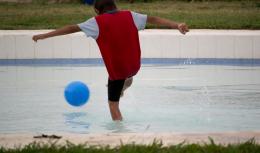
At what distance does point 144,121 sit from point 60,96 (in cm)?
216

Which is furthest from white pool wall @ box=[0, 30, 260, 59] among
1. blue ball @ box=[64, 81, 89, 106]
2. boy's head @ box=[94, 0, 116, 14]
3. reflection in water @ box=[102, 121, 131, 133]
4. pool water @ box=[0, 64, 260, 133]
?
boy's head @ box=[94, 0, 116, 14]

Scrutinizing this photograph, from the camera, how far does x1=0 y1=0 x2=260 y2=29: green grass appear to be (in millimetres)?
15867

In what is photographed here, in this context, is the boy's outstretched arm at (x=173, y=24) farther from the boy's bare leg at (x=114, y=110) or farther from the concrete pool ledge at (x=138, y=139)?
the concrete pool ledge at (x=138, y=139)

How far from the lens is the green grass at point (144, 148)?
4.68 metres

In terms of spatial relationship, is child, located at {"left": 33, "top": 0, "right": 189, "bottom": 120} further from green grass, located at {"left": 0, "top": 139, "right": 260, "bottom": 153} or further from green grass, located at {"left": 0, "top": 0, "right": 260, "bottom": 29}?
green grass, located at {"left": 0, "top": 0, "right": 260, "bottom": 29}

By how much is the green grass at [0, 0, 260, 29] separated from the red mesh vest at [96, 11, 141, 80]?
871 centimetres

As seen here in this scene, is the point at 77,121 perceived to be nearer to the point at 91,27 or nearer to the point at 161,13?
the point at 91,27

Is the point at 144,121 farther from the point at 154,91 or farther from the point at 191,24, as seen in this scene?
the point at 191,24

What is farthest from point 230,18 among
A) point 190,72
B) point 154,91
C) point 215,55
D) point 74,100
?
point 74,100

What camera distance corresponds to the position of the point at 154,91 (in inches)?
384

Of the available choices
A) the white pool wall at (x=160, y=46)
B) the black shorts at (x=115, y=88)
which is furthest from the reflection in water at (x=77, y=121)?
the white pool wall at (x=160, y=46)

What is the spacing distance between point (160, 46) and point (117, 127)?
236 inches

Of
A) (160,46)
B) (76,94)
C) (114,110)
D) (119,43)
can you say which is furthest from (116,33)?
A: (160,46)

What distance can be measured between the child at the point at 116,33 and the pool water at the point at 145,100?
0.57m
